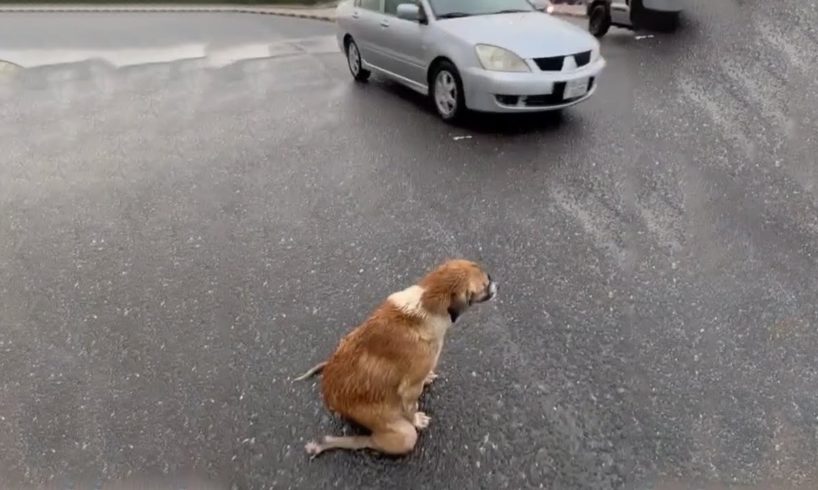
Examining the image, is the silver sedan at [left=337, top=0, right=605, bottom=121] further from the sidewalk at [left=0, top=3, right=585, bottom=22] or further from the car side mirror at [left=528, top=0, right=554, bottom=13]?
the sidewalk at [left=0, top=3, right=585, bottom=22]

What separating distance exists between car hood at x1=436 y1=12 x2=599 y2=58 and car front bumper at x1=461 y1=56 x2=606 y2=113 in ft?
0.78

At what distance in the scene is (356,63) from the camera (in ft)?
30.5

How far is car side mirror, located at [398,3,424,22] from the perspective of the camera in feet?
23.7

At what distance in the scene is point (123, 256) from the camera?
196 inches

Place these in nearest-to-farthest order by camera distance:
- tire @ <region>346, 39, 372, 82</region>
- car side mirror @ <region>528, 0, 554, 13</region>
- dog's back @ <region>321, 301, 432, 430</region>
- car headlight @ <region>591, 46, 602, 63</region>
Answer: dog's back @ <region>321, 301, 432, 430</region> → car headlight @ <region>591, 46, 602, 63</region> → car side mirror @ <region>528, 0, 554, 13</region> → tire @ <region>346, 39, 372, 82</region>

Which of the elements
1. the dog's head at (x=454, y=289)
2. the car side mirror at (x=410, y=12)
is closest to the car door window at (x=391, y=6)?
the car side mirror at (x=410, y=12)

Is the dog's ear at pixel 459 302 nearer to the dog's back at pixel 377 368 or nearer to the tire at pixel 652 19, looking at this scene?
the dog's back at pixel 377 368

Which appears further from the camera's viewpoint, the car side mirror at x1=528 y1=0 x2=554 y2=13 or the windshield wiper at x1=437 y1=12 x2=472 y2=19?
the car side mirror at x1=528 y1=0 x2=554 y2=13

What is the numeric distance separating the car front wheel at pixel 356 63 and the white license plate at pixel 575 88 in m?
3.62

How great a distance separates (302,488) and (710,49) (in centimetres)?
916

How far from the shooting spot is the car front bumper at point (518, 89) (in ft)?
21.0

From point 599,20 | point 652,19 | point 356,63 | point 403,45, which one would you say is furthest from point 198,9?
point 403,45

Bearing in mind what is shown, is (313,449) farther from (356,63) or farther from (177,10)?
(177,10)

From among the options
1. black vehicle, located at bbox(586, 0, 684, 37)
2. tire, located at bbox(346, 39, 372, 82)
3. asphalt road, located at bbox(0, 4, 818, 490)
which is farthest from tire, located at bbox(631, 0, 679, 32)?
tire, located at bbox(346, 39, 372, 82)
